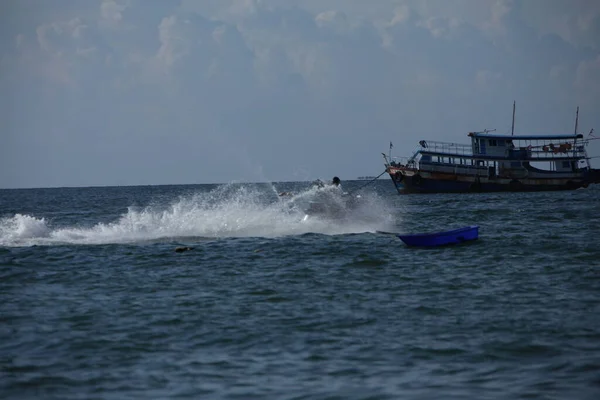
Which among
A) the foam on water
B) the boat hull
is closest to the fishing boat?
the boat hull

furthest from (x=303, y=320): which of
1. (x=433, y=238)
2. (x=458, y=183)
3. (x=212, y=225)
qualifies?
(x=458, y=183)

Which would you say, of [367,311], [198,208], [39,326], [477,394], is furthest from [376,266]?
[198,208]

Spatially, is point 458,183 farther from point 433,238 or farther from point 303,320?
point 303,320

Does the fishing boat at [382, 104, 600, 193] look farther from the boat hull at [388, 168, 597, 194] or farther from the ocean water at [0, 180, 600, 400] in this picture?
the ocean water at [0, 180, 600, 400]

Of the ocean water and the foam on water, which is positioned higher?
the foam on water

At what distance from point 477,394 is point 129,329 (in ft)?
22.6

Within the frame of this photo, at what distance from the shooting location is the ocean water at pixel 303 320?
32.7ft

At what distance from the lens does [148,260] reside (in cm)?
2292

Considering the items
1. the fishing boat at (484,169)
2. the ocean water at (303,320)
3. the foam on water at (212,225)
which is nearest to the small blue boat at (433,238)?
the ocean water at (303,320)

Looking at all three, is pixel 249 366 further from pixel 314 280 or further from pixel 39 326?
pixel 314 280

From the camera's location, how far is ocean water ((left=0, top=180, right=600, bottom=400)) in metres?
9.96

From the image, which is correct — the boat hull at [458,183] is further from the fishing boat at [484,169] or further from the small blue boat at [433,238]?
the small blue boat at [433,238]

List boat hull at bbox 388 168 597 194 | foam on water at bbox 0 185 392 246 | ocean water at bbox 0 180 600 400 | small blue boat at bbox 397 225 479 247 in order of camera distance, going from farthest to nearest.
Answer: boat hull at bbox 388 168 597 194 < foam on water at bbox 0 185 392 246 < small blue boat at bbox 397 225 479 247 < ocean water at bbox 0 180 600 400

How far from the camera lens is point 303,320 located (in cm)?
1370
